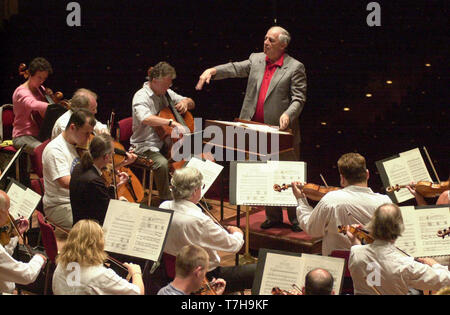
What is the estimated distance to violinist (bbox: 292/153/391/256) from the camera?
12.7ft

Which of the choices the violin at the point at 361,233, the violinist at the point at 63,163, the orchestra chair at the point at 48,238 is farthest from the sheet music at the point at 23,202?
the violin at the point at 361,233

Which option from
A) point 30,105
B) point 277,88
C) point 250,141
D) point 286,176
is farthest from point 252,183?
point 30,105

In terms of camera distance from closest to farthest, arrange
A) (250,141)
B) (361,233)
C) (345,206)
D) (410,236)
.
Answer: (361,233)
(410,236)
(345,206)
(250,141)

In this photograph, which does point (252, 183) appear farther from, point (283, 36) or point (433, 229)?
point (283, 36)

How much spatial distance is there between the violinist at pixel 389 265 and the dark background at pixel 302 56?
8.46ft

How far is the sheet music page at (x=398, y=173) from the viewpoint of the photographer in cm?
452

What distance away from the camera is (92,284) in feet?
10.3

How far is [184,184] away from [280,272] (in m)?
0.82

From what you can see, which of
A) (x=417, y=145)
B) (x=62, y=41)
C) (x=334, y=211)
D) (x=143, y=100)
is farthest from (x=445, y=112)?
(x=62, y=41)

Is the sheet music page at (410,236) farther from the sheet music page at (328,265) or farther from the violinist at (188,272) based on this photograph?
the violinist at (188,272)

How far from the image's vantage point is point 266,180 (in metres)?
4.53

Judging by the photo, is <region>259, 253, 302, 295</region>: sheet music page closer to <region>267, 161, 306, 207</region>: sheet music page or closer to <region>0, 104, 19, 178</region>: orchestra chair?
<region>267, 161, 306, 207</region>: sheet music page

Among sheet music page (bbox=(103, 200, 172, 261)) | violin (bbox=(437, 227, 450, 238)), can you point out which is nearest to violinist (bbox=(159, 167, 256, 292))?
sheet music page (bbox=(103, 200, 172, 261))
